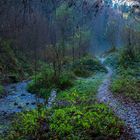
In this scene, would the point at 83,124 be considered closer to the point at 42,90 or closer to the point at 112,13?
the point at 42,90

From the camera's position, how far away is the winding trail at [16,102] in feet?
41.7

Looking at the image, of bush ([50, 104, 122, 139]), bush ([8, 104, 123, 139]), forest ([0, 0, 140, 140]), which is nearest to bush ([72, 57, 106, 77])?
forest ([0, 0, 140, 140])

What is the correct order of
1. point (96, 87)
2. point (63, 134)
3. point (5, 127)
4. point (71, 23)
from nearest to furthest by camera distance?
point (63, 134) → point (5, 127) → point (96, 87) → point (71, 23)

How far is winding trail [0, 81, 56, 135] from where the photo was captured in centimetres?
1273

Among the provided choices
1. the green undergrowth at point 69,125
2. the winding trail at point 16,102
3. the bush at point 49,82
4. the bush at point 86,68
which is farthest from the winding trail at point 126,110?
the bush at point 86,68

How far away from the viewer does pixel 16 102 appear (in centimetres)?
1673

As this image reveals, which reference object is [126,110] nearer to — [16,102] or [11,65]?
[16,102]

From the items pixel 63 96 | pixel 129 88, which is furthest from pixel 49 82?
pixel 129 88

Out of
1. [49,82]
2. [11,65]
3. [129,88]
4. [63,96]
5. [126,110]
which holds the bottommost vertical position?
[11,65]

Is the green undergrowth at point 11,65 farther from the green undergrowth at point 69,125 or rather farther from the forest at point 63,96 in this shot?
the green undergrowth at point 69,125

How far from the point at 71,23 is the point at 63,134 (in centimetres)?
3796

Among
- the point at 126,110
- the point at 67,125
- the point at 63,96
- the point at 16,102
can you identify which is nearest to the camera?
the point at 67,125

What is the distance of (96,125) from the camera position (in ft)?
32.8

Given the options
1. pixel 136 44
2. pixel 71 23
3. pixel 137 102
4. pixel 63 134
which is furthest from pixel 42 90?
pixel 71 23
